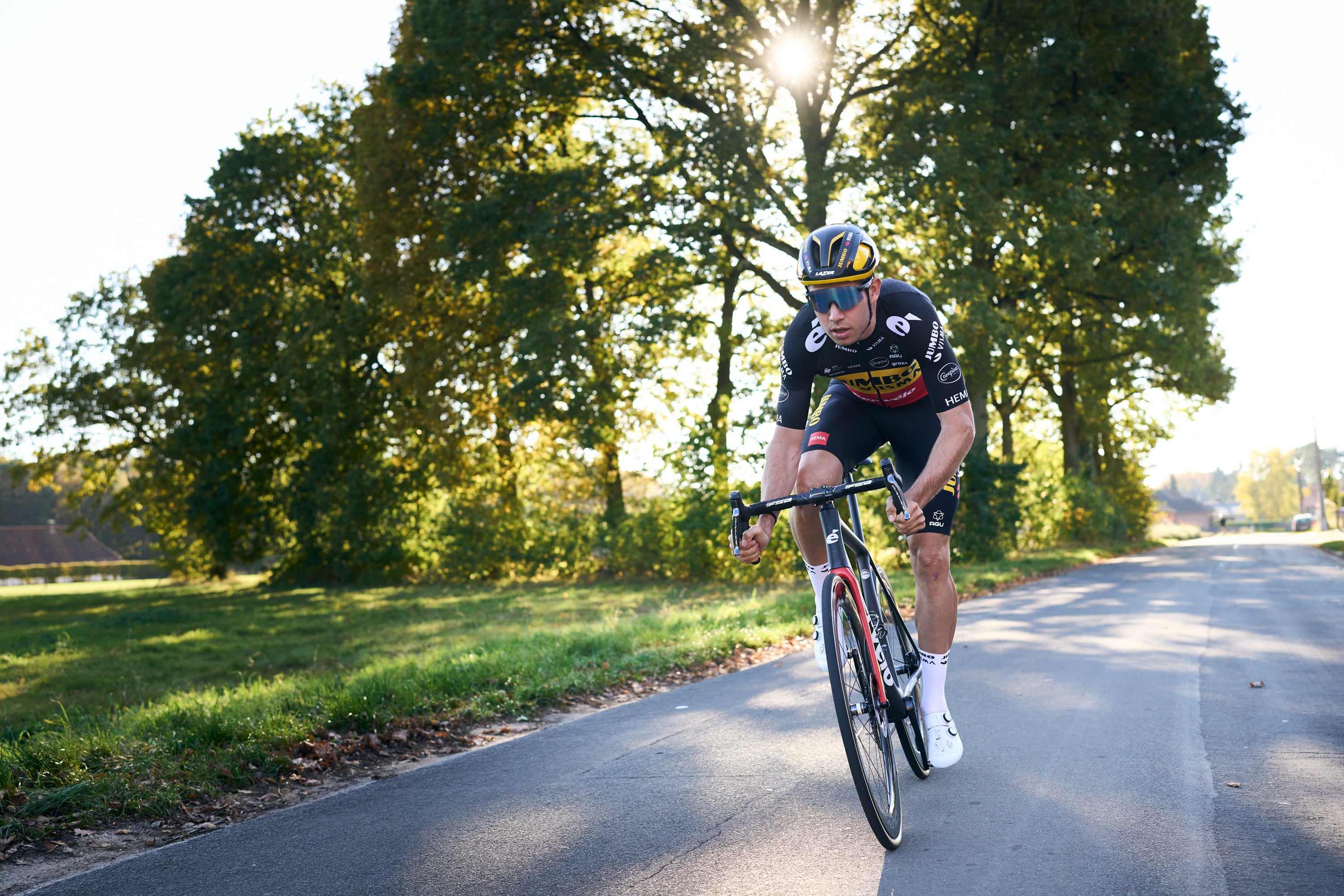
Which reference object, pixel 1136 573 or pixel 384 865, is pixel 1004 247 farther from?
pixel 384 865

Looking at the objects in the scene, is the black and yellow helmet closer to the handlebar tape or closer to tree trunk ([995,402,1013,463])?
the handlebar tape

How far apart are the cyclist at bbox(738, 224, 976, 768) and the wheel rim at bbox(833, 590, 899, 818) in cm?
10

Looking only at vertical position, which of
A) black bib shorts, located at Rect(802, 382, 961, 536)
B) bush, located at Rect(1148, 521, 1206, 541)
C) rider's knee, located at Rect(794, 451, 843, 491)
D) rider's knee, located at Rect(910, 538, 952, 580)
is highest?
black bib shorts, located at Rect(802, 382, 961, 536)

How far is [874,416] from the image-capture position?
4.55m

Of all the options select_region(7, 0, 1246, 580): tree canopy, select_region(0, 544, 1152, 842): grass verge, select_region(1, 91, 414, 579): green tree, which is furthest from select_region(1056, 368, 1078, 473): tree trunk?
select_region(1, 91, 414, 579): green tree

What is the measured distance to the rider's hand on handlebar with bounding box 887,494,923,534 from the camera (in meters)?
3.54

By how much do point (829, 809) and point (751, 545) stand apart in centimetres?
117

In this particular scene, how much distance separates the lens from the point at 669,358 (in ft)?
85.1

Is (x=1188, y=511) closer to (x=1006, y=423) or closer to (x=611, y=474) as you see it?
(x=1006, y=423)

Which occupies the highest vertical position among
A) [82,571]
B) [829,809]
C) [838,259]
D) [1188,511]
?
[838,259]

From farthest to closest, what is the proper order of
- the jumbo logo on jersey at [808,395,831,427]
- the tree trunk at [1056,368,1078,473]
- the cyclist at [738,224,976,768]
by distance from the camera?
the tree trunk at [1056,368,1078,473]
the jumbo logo on jersey at [808,395,831,427]
the cyclist at [738,224,976,768]

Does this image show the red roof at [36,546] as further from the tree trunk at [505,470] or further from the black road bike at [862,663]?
the black road bike at [862,663]

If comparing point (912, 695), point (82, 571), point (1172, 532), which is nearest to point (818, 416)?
point (912, 695)

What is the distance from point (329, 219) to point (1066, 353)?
22.4 m
